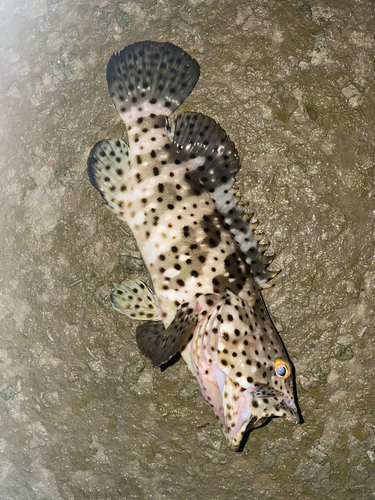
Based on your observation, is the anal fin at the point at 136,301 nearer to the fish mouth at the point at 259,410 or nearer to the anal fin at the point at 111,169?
the anal fin at the point at 111,169

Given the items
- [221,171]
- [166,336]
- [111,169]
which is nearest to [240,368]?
[166,336]

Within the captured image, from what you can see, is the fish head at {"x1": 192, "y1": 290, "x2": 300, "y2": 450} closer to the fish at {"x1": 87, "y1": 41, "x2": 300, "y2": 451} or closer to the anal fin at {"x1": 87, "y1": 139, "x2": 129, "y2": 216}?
the fish at {"x1": 87, "y1": 41, "x2": 300, "y2": 451}

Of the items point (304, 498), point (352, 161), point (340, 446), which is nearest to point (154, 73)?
point (352, 161)

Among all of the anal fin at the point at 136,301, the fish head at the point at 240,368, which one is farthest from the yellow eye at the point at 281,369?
the anal fin at the point at 136,301

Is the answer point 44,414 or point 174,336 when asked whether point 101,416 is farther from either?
point 174,336

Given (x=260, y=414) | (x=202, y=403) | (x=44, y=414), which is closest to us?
(x=260, y=414)

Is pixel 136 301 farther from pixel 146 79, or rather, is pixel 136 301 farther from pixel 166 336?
pixel 146 79
